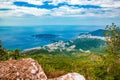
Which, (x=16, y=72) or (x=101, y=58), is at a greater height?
(x=16, y=72)

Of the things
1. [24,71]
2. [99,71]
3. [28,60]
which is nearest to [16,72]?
[24,71]

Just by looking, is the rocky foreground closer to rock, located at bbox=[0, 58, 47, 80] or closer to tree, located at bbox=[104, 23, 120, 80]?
rock, located at bbox=[0, 58, 47, 80]

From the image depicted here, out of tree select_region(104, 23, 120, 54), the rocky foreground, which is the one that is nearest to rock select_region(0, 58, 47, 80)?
the rocky foreground

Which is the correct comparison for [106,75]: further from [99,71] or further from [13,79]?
[13,79]

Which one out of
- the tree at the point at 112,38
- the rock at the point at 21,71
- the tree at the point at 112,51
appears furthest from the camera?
the tree at the point at 112,38

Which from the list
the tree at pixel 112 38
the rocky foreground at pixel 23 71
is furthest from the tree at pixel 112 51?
the rocky foreground at pixel 23 71

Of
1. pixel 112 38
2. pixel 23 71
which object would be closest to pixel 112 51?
pixel 112 38

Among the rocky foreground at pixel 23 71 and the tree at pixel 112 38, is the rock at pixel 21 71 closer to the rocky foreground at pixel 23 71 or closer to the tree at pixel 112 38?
Answer: the rocky foreground at pixel 23 71

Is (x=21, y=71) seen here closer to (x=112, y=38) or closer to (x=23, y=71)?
(x=23, y=71)
